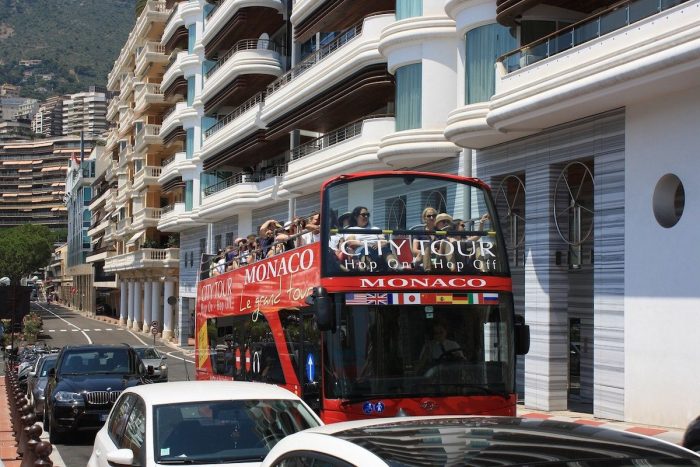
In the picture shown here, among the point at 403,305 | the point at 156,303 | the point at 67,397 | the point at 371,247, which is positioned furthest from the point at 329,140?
the point at 156,303

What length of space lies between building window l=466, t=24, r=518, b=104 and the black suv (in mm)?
9499

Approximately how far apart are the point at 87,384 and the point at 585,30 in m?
11.0

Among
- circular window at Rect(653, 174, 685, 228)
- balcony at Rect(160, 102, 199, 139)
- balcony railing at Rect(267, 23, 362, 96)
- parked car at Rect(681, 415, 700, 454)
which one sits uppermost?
balcony at Rect(160, 102, 199, 139)

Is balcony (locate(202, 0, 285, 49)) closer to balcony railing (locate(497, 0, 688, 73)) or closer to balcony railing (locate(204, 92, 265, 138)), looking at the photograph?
balcony railing (locate(204, 92, 265, 138))

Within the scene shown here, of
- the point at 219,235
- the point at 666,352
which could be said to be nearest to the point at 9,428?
the point at 666,352

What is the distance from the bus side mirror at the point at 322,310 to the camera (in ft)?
36.5

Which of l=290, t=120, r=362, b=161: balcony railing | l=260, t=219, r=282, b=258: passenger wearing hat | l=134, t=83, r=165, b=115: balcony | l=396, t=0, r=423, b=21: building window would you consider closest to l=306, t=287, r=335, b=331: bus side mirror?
l=260, t=219, r=282, b=258: passenger wearing hat

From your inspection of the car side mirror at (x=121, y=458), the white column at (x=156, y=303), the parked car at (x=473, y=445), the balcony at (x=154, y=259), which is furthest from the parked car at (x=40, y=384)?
the white column at (x=156, y=303)

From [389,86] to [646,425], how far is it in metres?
13.3

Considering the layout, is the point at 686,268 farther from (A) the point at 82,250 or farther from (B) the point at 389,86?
(A) the point at 82,250

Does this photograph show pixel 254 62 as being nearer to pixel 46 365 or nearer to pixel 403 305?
pixel 46 365

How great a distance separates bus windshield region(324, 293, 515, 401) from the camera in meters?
11.3

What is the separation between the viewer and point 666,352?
17406 millimetres

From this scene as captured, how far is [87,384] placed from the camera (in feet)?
57.3
